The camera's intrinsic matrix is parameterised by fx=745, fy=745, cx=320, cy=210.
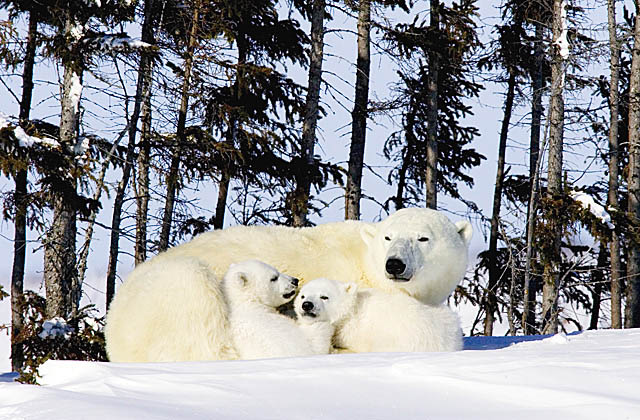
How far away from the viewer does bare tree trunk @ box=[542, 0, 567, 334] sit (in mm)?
12266

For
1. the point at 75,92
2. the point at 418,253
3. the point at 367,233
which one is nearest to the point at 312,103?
the point at 75,92

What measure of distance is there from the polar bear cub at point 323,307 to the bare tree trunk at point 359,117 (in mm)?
8763

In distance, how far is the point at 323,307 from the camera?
4344 millimetres

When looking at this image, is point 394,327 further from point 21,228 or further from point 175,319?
point 21,228

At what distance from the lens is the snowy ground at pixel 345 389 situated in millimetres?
2430

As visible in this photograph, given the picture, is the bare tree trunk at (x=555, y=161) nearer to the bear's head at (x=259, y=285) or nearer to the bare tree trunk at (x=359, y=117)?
the bare tree trunk at (x=359, y=117)

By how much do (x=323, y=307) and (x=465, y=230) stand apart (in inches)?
48.6

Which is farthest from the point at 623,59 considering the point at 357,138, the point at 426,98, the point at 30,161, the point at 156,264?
the point at 156,264

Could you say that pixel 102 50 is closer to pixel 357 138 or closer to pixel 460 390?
pixel 357 138

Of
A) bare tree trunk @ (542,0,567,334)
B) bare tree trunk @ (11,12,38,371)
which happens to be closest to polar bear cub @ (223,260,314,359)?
bare tree trunk @ (11,12,38,371)

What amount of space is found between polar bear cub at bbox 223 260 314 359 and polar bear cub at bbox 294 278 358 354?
0.08 metres

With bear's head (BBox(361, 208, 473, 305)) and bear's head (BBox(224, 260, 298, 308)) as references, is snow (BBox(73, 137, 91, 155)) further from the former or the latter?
bear's head (BBox(361, 208, 473, 305))

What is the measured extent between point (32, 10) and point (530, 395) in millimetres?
9157

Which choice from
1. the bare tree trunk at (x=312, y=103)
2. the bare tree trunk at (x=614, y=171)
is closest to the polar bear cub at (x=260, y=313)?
the bare tree trunk at (x=312, y=103)
